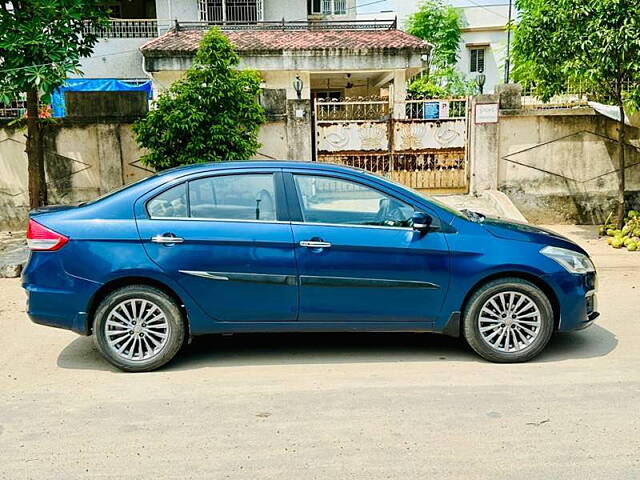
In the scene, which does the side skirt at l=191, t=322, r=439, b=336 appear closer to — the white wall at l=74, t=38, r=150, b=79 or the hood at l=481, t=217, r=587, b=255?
the hood at l=481, t=217, r=587, b=255

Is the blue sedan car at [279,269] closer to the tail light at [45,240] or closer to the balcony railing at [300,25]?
the tail light at [45,240]

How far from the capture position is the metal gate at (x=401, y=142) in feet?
38.3

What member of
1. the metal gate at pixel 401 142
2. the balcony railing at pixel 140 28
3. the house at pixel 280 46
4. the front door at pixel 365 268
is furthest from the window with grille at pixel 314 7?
the front door at pixel 365 268

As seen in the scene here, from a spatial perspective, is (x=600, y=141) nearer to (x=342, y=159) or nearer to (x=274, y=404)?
(x=342, y=159)

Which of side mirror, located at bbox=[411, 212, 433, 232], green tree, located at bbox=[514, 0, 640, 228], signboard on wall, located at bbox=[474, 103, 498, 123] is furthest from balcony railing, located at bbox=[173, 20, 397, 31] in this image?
side mirror, located at bbox=[411, 212, 433, 232]

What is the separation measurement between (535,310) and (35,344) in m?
4.37

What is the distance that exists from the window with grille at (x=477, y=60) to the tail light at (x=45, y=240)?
35.8 meters

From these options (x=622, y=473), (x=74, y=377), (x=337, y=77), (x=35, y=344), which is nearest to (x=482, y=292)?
(x=622, y=473)

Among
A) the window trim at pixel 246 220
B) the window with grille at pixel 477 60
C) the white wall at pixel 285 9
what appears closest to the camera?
the window trim at pixel 246 220

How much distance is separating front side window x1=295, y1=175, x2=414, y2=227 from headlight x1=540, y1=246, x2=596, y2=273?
1139mm

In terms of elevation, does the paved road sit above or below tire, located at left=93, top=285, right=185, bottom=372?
below

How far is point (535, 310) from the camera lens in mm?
4992

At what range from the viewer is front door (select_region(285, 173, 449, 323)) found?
4.88m

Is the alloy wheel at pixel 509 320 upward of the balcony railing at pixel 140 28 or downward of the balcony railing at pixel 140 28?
downward
